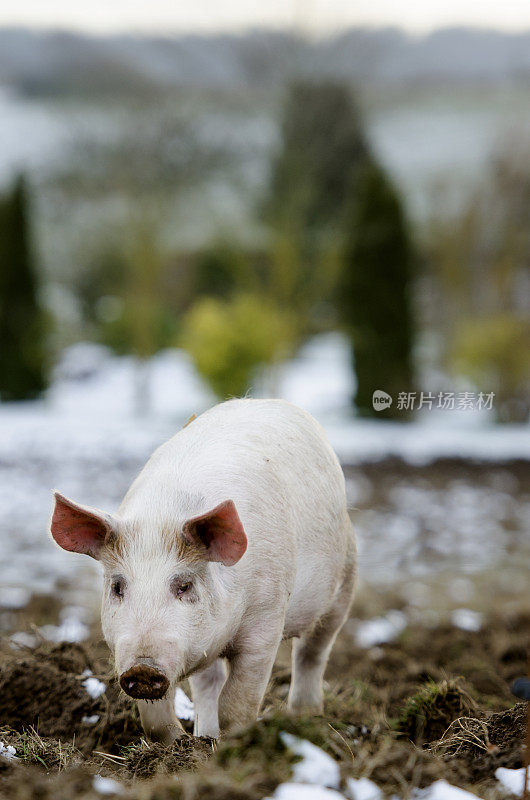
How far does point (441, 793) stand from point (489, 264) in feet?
55.4

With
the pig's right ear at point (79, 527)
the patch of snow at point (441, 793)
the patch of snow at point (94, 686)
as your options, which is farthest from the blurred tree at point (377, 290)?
the patch of snow at point (441, 793)

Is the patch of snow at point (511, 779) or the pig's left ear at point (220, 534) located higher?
the pig's left ear at point (220, 534)

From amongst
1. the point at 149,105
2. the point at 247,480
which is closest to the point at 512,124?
the point at 149,105

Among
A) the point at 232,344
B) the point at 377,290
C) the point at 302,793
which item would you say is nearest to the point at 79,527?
the point at 302,793

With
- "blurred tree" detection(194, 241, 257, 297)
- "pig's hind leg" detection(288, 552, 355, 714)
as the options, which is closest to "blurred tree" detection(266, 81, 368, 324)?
"blurred tree" detection(194, 241, 257, 297)

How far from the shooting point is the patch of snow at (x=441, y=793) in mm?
2025

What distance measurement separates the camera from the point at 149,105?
18.6 metres

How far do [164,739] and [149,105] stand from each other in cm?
1754

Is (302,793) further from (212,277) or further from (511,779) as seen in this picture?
(212,277)

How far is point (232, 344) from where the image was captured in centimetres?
1418

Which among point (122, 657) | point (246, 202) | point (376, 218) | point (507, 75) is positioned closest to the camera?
point (122, 657)

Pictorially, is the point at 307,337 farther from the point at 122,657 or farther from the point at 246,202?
the point at 122,657

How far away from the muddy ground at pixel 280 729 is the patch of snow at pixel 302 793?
0.11 feet

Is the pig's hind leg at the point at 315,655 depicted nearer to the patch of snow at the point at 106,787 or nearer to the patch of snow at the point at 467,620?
the patch of snow at the point at 106,787
